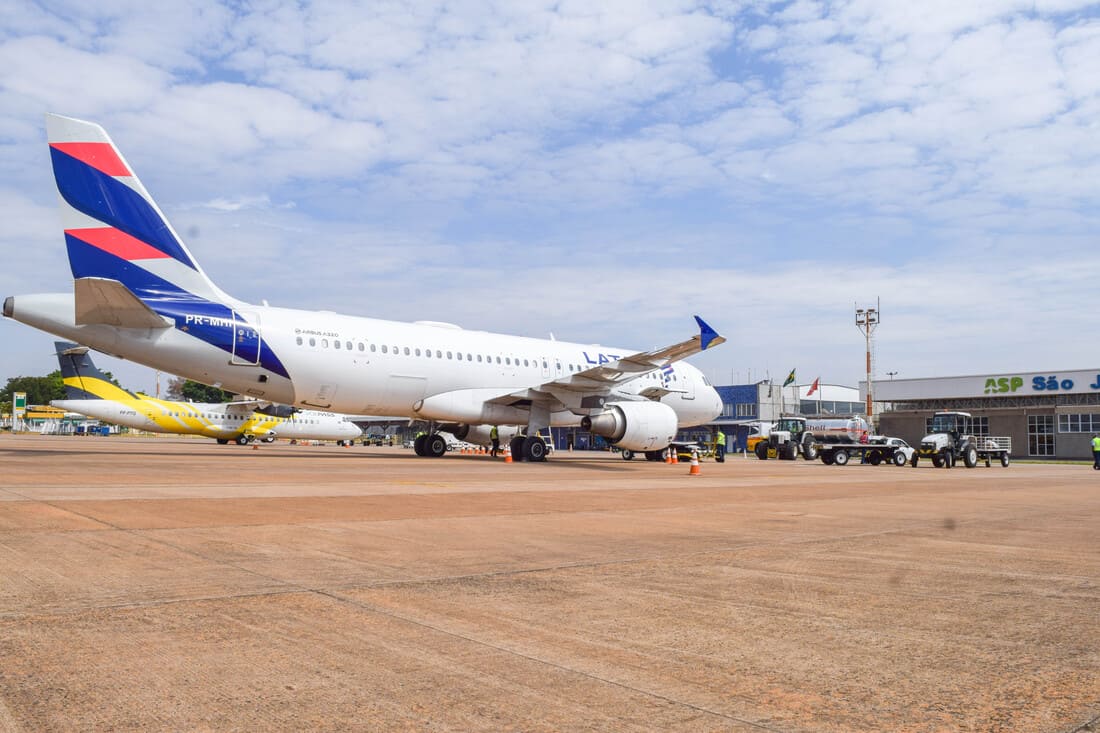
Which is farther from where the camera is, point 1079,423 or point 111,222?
point 1079,423

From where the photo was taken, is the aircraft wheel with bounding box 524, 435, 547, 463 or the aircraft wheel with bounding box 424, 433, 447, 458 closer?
the aircraft wheel with bounding box 524, 435, 547, 463

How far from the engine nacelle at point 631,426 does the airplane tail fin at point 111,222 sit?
11175mm

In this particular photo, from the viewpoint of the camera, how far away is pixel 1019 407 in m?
59.3

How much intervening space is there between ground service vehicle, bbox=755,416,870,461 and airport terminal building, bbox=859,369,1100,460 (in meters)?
21.3

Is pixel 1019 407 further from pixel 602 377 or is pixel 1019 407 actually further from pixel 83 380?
pixel 83 380

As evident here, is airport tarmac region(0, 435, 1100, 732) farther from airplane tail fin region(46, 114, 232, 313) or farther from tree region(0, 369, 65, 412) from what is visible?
tree region(0, 369, 65, 412)

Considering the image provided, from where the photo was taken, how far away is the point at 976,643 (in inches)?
160

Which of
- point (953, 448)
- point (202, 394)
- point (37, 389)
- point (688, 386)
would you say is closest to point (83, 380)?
point (688, 386)

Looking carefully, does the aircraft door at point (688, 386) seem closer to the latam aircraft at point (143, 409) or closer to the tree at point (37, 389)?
the latam aircraft at point (143, 409)

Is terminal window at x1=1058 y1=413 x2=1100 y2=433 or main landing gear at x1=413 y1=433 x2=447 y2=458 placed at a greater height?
terminal window at x1=1058 y1=413 x2=1100 y2=433

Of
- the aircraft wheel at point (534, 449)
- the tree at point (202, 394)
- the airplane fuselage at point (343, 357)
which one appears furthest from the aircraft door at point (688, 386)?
the tree at point (202, 394)

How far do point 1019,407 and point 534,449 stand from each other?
4754cm

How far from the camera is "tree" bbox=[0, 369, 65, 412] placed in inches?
5660

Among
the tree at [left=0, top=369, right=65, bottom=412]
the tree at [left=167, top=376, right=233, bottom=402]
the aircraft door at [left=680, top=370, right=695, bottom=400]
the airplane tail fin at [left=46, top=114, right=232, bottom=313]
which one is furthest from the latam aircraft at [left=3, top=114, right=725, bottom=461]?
the tree at [left=0, top=369, right=65, bottom=412]
